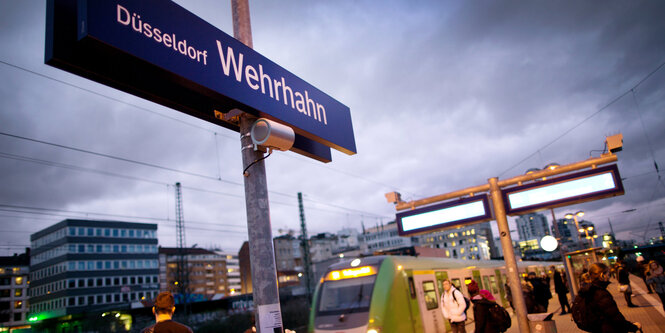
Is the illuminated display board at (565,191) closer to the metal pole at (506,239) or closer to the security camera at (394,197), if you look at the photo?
the metal pole at (506,239)

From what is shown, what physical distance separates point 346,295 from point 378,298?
97cm

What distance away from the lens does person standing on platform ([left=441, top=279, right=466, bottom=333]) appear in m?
8.55

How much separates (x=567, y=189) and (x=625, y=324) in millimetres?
5655

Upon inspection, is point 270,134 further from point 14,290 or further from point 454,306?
point 14,290

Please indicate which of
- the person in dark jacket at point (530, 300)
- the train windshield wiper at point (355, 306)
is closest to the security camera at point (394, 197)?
the train windshield wiper at point (355, 306)

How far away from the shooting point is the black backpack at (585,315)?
16.4ft

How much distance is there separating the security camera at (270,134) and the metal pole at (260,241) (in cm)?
17

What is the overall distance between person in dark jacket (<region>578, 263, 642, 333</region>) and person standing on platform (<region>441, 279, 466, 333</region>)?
3.58 m

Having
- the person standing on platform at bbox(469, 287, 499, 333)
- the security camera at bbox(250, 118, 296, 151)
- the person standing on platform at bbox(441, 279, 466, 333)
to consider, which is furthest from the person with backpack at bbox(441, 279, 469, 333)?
the security camera at bbox(250, 118, 296, 151)

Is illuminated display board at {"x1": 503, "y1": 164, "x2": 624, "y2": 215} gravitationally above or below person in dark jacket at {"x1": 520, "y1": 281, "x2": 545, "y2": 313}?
above

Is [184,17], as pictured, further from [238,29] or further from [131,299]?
[131,299]

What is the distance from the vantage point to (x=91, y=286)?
69.9 meters

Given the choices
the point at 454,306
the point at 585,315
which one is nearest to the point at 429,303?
the point at 454,306

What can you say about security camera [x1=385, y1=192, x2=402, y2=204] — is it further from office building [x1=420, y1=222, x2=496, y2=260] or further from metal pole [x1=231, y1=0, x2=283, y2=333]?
office building [x1=420, y1=222, x2=496, y2=260]
